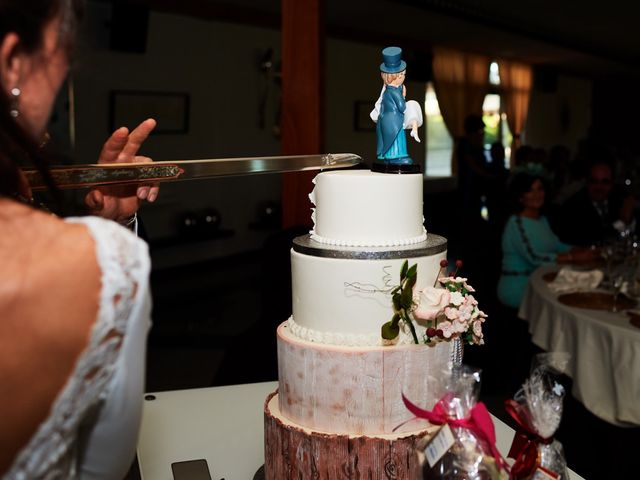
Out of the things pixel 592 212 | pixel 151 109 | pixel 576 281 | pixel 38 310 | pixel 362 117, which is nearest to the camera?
pixel 38 310

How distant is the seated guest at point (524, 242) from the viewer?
3.91m

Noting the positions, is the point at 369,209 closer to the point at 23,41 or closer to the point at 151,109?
the point at 23,41

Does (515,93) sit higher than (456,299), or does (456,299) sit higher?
(515,93)

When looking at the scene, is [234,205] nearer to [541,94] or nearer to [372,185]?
[372,185]

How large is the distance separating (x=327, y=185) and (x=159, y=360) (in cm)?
349

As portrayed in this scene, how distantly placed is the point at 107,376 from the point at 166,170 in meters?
0.72

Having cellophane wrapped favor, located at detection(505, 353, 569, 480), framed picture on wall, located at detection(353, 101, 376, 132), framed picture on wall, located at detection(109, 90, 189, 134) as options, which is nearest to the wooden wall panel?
cellophane wrapped favor, located at detection(505, 353, 569, 480)

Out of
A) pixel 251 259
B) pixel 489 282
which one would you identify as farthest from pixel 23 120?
pixel 251 259

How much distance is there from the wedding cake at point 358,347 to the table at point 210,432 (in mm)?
322

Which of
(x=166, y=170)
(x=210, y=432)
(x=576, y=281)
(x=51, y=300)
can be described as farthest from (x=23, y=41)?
(x=576, y=281)

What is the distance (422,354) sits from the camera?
145 centimetres

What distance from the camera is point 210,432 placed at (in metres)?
1.96

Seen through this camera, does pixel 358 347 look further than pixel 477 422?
Yes

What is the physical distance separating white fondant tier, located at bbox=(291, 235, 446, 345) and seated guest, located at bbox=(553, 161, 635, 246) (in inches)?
126
